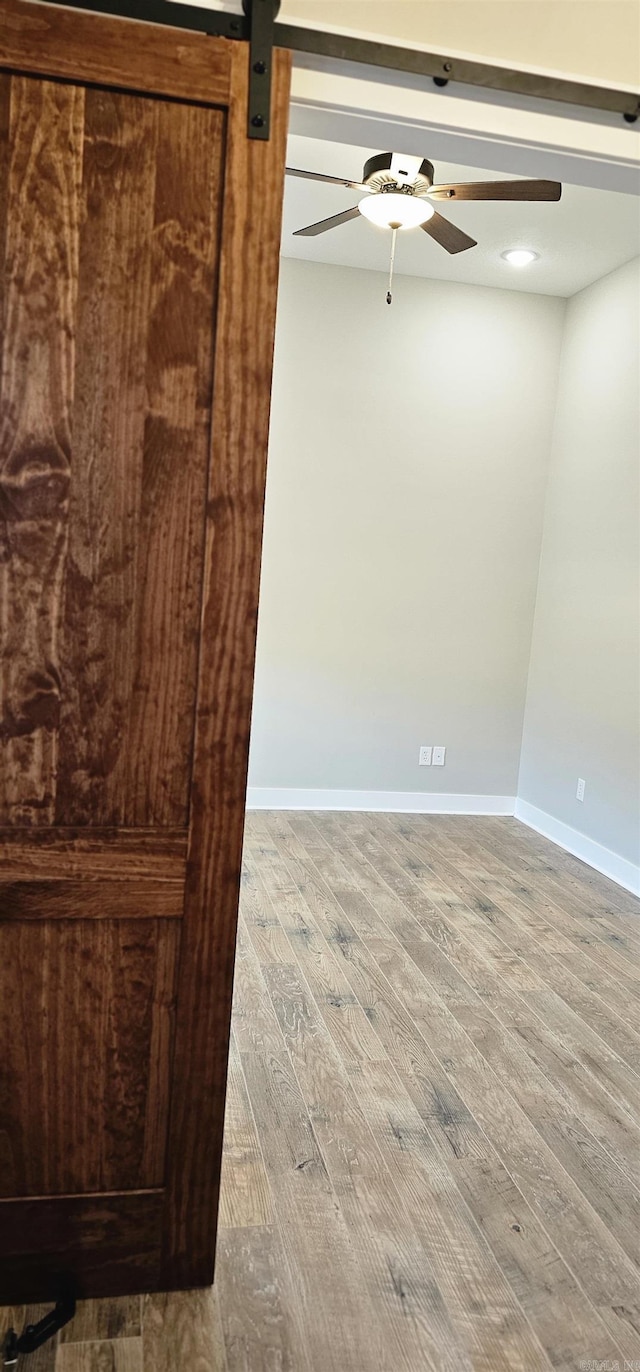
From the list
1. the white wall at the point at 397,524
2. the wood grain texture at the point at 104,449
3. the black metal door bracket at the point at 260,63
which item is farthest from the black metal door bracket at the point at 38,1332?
the white wall at the point at 397,524

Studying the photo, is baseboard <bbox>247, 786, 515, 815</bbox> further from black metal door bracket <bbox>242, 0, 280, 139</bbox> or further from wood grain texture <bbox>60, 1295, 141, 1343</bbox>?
black metal door bracket <bbox>242, 0, 280, 139</bbox>

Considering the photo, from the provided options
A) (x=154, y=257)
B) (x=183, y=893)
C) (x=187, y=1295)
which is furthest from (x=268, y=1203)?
(x=154, y=257)

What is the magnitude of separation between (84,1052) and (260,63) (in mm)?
1591

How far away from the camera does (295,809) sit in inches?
197

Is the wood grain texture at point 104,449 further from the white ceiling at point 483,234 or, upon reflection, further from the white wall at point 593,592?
the white wall at point 593,592

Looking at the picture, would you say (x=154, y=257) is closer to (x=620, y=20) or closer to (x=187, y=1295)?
(x=620, y=20)

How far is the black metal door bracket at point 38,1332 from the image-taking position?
1511 millimetres

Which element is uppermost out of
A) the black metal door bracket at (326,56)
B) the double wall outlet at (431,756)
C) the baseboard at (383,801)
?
the black metal door bracket at (326,56)

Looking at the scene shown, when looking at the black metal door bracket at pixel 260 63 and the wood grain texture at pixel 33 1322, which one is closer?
the black metal door bracket at pixel 260 63

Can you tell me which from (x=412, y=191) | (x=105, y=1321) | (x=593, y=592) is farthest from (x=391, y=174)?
(x=105, y=1321)

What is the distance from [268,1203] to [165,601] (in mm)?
1291

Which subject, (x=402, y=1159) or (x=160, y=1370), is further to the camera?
(x=402, y=1159)

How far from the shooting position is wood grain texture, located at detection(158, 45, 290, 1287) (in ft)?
4.61

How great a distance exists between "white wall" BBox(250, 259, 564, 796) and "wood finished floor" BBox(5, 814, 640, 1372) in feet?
4.46
